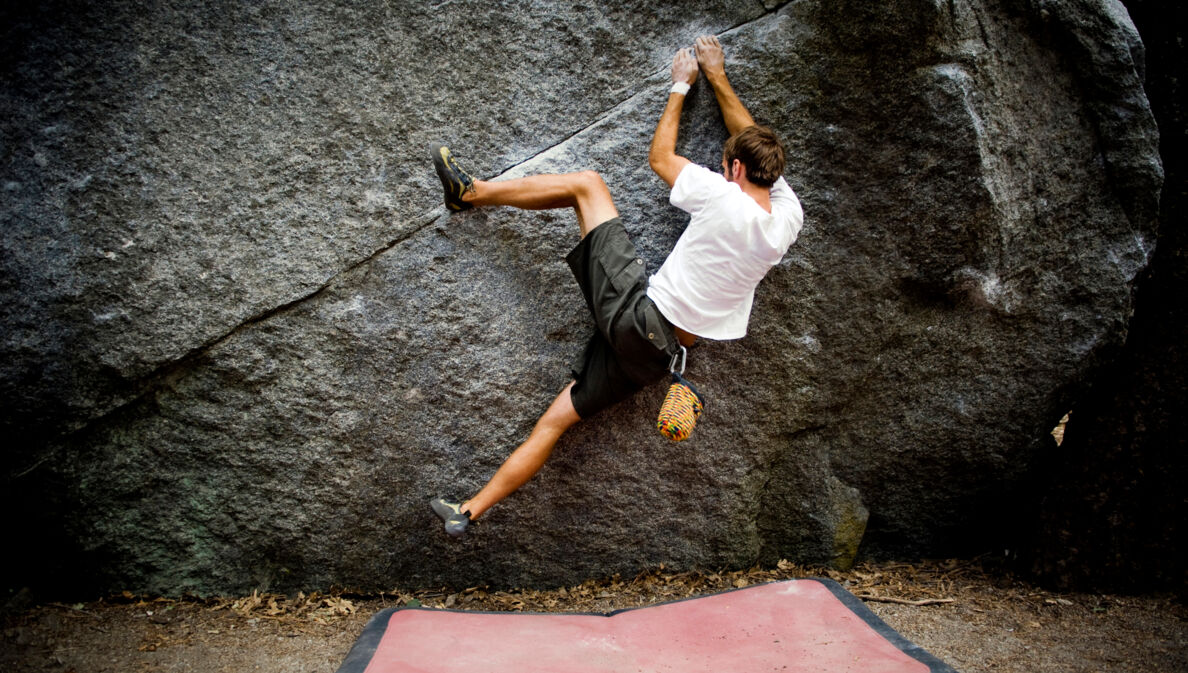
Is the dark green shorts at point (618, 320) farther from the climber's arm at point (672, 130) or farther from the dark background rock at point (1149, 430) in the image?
the dark background rock at point (1149, 430)

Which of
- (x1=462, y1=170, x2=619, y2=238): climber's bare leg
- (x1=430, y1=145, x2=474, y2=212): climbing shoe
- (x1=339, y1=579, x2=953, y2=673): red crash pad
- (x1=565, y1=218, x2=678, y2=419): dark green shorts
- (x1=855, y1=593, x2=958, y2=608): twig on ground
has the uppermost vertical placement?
(x1=430, y1=145, x2=474, y2=212): climbing shoe

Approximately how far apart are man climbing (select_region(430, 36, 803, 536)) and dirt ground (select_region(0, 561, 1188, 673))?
0.75 m

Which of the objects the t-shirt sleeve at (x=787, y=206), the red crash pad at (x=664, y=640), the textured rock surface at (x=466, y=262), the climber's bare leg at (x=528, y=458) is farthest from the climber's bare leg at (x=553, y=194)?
the red crash pad at (x=664, y=640)

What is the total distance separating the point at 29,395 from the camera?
2850 mm

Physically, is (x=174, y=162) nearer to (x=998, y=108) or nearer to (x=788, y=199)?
(x=788, y=199)

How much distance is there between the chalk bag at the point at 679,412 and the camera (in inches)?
104

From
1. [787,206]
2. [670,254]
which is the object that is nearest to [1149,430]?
[787,206]

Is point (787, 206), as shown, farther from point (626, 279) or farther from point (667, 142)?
point (626, 279)

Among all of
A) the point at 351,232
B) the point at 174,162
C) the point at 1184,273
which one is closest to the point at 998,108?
the point at 1184,273

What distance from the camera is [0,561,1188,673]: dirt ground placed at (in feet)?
9.09

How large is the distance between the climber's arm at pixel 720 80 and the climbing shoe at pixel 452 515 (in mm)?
2088

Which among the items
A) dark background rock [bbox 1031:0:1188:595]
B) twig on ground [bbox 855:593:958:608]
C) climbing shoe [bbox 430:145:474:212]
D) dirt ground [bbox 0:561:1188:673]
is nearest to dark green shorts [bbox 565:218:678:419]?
climbing shoe [bbox 430:145:474:212]

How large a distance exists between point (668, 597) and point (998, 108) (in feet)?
9.06

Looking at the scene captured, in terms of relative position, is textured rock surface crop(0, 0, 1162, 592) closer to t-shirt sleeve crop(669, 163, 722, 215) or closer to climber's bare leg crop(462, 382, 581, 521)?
climber's bare leg crop(462, 382, 581, 521)
